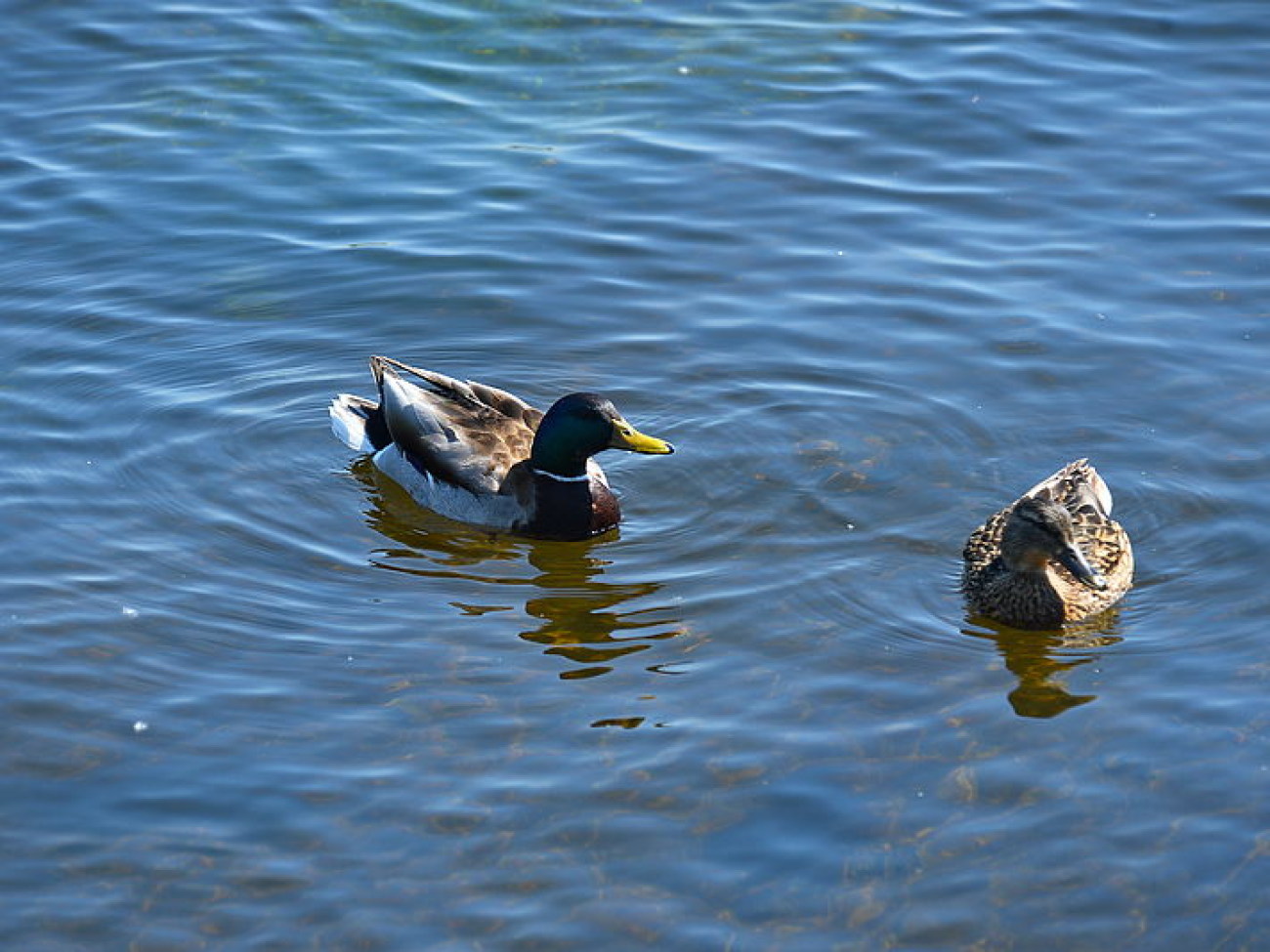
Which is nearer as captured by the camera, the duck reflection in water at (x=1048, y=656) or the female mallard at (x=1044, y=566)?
the duck reflection in water at (x=1048, y=656)

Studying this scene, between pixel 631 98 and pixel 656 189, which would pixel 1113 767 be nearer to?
pixel 656 189

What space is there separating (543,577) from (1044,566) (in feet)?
8.42

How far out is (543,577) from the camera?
10.4 m

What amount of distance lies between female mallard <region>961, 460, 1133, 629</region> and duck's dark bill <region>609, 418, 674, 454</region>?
5.79 ft

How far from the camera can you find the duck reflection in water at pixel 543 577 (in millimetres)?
9594

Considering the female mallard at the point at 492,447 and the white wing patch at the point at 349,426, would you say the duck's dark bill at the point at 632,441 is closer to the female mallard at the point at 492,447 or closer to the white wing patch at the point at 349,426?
the female mallard at the point at 492,447

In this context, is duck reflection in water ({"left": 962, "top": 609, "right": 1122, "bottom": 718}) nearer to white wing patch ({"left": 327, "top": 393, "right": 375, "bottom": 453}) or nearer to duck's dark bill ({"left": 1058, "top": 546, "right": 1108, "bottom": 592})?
duck's dark bill ({"left": 1058, "top": 546, "right": 1108, "bottom": 592})

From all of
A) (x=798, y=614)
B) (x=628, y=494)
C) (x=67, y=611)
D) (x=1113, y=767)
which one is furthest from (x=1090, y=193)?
(x=67, y=611)

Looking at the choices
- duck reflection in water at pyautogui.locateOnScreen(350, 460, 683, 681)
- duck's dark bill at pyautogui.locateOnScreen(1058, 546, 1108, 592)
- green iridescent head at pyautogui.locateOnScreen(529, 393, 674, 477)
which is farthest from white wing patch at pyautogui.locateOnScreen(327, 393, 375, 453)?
duck's dark bill at pyautogui.locateOnScreen(1058, 546, 1108, 592)

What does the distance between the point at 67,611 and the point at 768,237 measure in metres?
6.11

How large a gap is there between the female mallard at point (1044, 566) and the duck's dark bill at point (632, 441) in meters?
1.77

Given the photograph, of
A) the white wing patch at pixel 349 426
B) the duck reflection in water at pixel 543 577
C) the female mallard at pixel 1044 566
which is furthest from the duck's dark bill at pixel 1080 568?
the white wing patch at pixel 349 426

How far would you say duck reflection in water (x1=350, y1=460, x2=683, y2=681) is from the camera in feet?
31.5

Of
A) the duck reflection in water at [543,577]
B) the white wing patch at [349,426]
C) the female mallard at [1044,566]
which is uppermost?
the white wing patch at [349,426]
